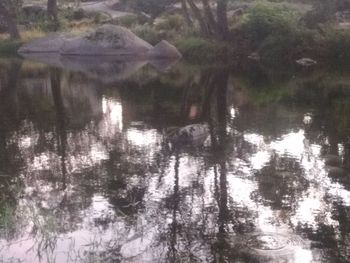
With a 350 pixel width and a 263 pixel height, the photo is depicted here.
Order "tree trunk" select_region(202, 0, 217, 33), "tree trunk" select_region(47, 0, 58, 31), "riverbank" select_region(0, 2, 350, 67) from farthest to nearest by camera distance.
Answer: "tree trunk" select_region(47, 0, 58, 31)
"tree trunk" select_region(202, 0, 217, 33)
"riverbank" select_region(0, 2, 350, 67)

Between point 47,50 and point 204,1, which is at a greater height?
point 204,1

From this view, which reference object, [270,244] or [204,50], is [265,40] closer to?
[204,50]

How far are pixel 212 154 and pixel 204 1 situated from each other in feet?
67.8

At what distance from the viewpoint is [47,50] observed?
109 feet

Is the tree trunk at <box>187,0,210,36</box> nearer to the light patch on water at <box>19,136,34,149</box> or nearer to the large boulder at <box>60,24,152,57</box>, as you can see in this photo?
the large boulder at <box>60,24,152,57</box>

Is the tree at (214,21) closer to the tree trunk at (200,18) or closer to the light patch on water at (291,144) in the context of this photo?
the tree trunk at (200,18)

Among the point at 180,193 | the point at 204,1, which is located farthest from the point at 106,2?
the point at 180,193

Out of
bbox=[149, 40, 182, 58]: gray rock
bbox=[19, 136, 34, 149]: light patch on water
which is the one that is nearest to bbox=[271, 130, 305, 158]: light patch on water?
bbox=[19, 136, 34, 149]: light patch on water

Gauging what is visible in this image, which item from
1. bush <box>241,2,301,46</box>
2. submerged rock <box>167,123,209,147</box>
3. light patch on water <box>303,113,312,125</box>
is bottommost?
light patch on water <box>303,113,312,125</box>

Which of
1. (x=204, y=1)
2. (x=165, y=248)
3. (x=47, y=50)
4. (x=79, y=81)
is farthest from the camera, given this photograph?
(x=47, y=50)

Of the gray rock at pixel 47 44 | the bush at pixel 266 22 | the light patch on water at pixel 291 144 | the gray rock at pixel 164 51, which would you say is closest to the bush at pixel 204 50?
the gray rock at pixel 164 51

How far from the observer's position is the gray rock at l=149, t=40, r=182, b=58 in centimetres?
3059

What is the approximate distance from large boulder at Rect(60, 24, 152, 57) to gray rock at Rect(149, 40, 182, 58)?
63 centimetres

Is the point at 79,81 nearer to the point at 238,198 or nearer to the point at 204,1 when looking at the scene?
the point at 204,1
